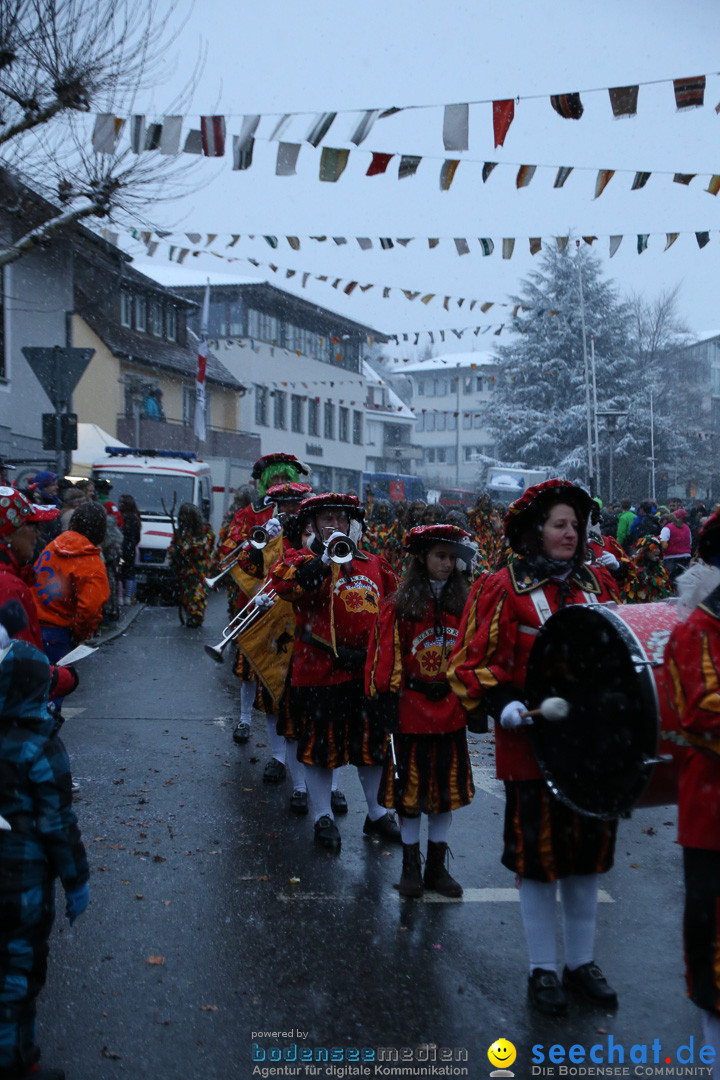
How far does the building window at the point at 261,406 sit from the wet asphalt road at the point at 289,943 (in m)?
38.8

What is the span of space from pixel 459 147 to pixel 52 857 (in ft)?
24.8

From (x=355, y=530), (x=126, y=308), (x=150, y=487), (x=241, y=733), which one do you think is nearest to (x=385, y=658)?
(x=355, y=530)

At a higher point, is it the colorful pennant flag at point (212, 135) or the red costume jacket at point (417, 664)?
Result: the colorful pennant flag at point (212, 135)

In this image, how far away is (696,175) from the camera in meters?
9.66

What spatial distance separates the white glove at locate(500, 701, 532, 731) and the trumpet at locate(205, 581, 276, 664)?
2.33m

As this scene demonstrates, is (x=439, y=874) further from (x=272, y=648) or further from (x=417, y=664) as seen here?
(x=272, y=648)

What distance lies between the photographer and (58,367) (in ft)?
35.7

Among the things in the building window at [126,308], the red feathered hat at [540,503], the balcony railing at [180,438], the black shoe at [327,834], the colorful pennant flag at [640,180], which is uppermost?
the building window at [126,308]

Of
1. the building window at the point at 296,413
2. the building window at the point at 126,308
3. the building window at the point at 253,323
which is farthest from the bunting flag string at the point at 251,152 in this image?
the building window at the point at 296,413

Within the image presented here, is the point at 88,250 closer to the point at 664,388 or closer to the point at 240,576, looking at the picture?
the point at 240,576

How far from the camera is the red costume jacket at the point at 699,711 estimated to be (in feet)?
8.66

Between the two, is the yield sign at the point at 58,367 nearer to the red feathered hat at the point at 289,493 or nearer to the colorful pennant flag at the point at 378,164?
the colorful pennant flag at the point at 378,164

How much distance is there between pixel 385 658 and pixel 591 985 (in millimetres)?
1591

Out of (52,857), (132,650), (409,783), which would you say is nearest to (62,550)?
(409,783)
